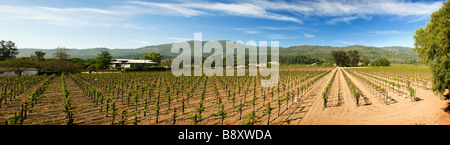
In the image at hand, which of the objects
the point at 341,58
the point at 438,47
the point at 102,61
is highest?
the point at 341,58

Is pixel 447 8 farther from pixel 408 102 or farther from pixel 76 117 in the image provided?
pixel 76 117

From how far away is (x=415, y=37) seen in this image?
14031mm

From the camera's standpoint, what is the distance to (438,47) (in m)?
11.0

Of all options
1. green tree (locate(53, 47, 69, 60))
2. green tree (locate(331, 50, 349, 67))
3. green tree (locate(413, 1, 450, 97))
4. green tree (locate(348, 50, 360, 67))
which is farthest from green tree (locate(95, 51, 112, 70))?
green tree (locate(348, 50, 360, 67))

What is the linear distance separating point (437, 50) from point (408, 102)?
7.82 metres

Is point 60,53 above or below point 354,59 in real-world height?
above

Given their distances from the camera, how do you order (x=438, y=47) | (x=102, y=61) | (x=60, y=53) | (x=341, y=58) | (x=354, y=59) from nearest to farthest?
(x=438, y=47), (x=102, y=61), (x=60, y=53), (x=341, y=58), (x=354, y=59)

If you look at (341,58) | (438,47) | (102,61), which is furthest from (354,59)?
(102,61)

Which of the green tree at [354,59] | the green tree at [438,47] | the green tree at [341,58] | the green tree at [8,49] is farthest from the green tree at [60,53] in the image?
the green tree at [354,59]

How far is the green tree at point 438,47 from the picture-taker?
10.4 meters

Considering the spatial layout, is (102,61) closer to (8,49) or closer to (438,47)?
(8,49)

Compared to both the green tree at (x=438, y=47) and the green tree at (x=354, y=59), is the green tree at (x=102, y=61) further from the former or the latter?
the green tree at (x=354, y=59)

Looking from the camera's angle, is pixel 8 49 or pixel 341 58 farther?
Answer: pixel 341 58

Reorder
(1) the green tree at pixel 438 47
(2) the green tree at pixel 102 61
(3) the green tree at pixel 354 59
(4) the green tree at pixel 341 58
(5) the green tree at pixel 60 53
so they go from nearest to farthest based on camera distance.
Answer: (1) the green tree at pixel 438 47
(2) the green tree at pixel 102 61
(5) the green tree at pixel 60 53
(4) the green tree at pixel 341 58
(3) the green tree at pixel 354 59
